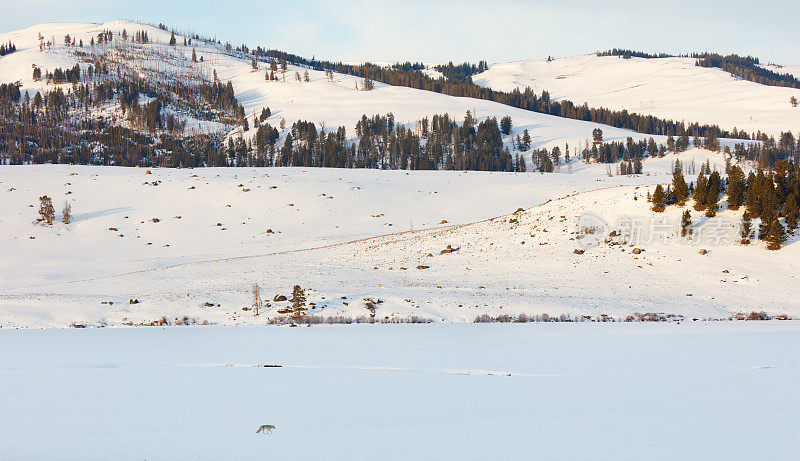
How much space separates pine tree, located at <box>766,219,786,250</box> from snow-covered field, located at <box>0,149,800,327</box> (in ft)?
1.76

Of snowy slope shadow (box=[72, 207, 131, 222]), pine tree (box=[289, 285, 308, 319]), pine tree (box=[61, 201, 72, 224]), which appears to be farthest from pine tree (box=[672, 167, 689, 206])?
pine tree (box=[61, 201, 72, 224])

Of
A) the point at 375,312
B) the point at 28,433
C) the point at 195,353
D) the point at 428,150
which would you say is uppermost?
the point at 428,150

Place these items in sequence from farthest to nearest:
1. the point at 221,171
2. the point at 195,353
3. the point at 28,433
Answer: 1. the point at 221,171
2. the point at 195,353
3. the point at 28,433

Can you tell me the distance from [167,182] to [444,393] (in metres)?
61.3

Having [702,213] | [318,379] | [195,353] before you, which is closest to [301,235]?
[702,213]

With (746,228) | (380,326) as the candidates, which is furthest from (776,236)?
(380,326)

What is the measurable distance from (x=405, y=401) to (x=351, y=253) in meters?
30.5

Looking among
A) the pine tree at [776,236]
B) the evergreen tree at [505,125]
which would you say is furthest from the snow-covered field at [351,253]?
the evergreen tree at [505,125]

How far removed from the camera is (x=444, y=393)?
8320 millimetres

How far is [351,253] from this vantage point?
38.1 meters

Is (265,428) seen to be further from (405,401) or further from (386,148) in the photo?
(386,148)

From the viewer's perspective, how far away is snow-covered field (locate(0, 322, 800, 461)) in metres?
6.13

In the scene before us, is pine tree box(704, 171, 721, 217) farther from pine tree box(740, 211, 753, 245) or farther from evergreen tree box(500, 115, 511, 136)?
evergreen tree box(500, 115, 511, 136)

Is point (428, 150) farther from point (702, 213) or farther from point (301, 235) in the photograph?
point (702, 213)
